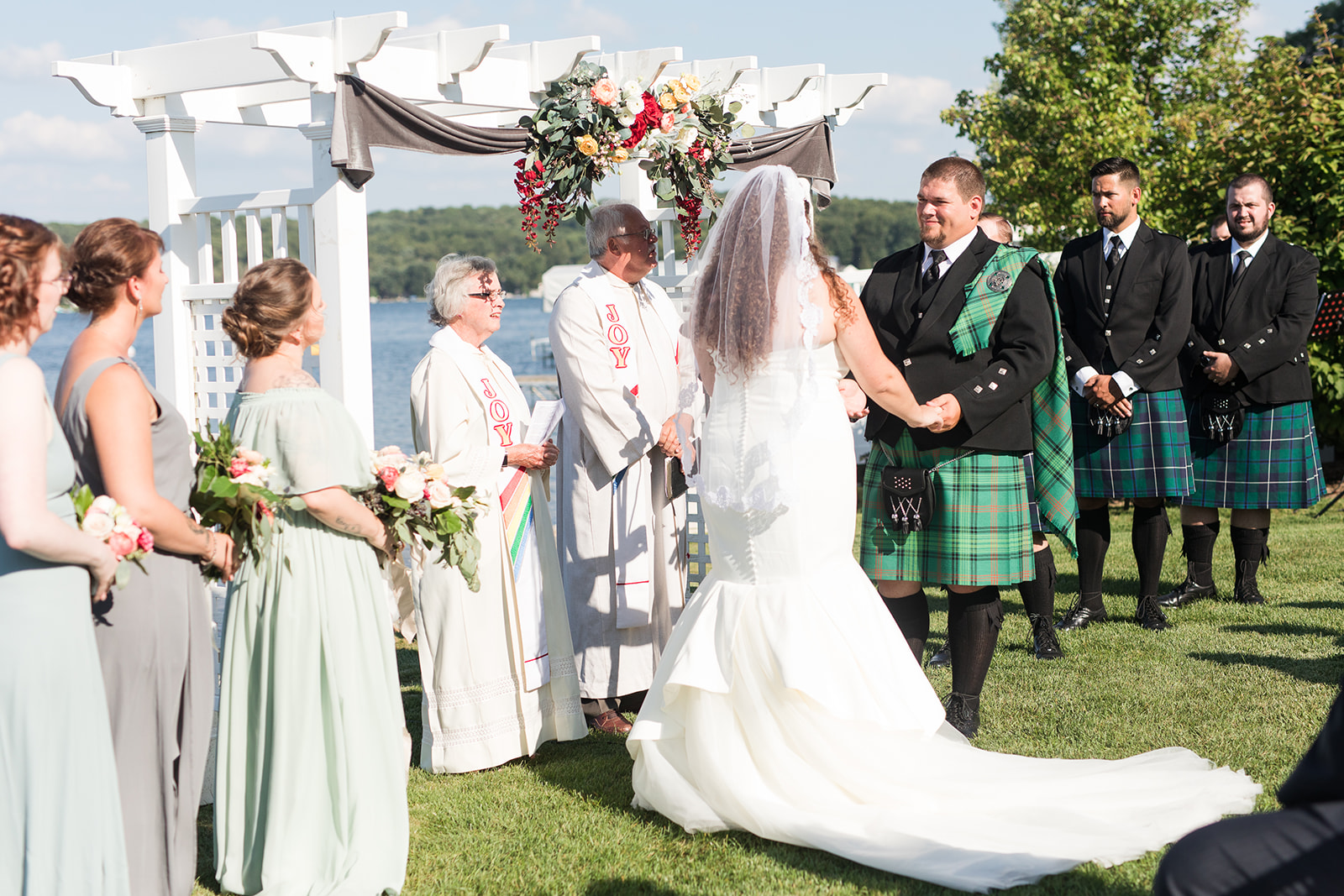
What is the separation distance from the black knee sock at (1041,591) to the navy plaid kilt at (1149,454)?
0.62m

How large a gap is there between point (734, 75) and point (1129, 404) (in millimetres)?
2929

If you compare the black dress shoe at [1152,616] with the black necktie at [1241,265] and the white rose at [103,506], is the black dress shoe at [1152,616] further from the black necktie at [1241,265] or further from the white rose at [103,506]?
the white rose at [103,506]

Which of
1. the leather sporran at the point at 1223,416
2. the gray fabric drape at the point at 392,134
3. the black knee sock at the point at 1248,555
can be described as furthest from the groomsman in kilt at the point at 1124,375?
the gray fabric drape at the point at 392,134

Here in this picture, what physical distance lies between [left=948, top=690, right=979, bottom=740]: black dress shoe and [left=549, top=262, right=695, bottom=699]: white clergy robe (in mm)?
1255

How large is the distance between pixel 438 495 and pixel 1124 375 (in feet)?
12.1

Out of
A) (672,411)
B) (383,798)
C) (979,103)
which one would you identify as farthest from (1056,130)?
(383,798)

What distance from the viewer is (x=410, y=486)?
3.30m

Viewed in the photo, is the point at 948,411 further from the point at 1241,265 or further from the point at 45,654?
the point at 1241,265

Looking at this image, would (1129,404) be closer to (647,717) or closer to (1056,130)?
(647,717)

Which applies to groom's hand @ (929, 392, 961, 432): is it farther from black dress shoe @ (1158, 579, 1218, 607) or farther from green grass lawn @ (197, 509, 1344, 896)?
black dress shoe @ (1158, 579, 1218, 607)

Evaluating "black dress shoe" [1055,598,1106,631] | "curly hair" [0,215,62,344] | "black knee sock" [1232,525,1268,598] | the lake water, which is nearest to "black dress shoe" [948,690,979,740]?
"black dress shoe" [1055,598,1106,631]

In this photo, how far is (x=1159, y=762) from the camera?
3.84 metres

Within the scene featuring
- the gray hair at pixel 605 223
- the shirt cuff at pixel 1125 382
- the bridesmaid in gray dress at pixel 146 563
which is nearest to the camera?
the bridesmaid in gray dress at pixel 146 563

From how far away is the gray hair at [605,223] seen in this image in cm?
479
